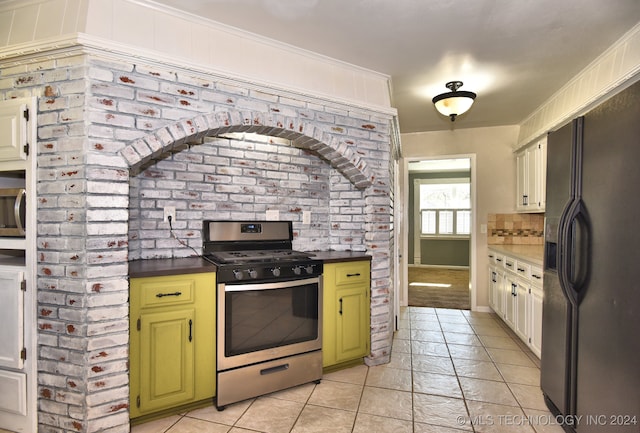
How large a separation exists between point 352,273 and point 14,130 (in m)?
2.30

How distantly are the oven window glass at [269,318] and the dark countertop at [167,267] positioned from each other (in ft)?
0.80

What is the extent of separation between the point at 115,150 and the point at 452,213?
26.8ft

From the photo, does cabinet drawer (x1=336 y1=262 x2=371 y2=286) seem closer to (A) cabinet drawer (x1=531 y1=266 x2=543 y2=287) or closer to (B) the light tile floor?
(B) the light tile floor

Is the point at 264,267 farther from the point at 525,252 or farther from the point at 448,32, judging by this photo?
the point at 525,252

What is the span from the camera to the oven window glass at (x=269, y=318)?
93.2 inches

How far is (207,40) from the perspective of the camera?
91.0 inches

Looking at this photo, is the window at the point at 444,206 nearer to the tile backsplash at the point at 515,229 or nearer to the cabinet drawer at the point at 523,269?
the tile backsplash at the point at 515,229

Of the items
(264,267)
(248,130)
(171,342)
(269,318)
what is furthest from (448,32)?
(171,342)

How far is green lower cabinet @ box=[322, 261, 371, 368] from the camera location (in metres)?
2.79

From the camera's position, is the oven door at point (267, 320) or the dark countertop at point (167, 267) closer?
the dark countertop at point (167, 267)

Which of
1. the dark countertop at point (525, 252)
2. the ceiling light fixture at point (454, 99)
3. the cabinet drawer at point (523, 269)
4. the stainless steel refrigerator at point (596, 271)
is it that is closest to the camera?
the stainless steel refrigerator at point (596, 271)

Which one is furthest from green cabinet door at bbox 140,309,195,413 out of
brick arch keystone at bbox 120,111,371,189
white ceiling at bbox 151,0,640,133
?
white ceiling at bbox 151,0,640,133

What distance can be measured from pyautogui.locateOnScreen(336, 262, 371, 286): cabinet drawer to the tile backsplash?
101 inches

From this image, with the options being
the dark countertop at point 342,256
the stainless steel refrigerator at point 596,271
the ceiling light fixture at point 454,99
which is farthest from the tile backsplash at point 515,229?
the stainless steel refrigerator at point 596,271
